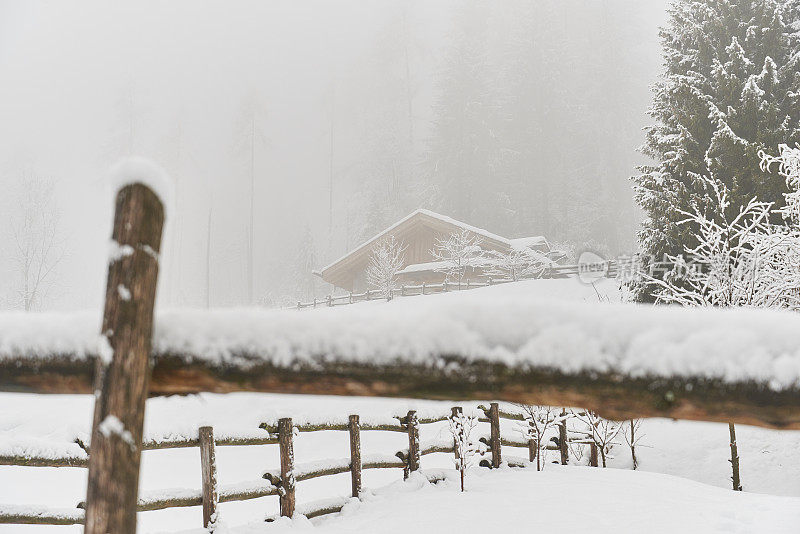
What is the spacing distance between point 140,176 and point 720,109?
16.7 meters

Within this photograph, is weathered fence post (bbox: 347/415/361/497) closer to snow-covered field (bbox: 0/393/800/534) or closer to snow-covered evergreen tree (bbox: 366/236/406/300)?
snow-covered field (bbox: 0/393/800/534)

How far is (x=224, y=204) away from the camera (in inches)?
A: 2501

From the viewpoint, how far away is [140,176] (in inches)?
62.1

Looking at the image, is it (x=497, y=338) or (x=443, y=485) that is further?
(x=443, y=485)

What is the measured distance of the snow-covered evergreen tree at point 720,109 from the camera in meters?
14.0

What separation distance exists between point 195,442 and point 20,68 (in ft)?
309

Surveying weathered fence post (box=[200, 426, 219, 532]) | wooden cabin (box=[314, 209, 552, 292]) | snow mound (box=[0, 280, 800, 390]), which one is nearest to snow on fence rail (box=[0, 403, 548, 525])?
weathered fence post (box=[200, 426, 219, 532])

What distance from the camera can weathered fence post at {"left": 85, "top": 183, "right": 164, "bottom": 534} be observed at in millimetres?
1490

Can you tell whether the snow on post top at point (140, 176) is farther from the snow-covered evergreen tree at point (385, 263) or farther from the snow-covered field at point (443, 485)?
the snow-covered evergreen tree at point (385, 263)

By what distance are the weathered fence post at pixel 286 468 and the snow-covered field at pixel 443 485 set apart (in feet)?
0.49

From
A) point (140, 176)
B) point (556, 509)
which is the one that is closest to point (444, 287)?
point (556, 509)

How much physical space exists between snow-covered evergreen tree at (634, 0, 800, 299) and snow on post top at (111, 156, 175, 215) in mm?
14215

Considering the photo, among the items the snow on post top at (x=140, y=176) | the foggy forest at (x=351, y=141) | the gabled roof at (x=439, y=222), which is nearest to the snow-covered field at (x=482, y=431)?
the snow on post top at (x=140, y=176)

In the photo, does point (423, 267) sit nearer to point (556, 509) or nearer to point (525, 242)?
point (525, 242)
